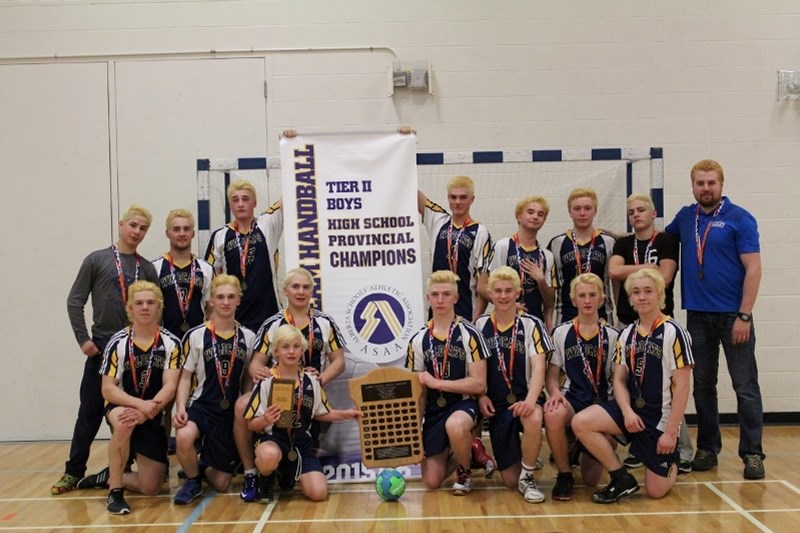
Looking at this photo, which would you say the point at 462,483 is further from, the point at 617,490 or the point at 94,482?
the point at 94,482

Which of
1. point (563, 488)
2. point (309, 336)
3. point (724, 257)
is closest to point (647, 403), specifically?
point (563, 488)

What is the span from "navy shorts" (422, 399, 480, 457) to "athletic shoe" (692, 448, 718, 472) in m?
1.75

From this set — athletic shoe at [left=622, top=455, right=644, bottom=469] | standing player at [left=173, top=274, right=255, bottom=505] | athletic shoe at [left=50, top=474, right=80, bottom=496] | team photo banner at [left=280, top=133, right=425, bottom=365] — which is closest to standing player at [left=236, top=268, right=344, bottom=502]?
standing player at [left=173, top=274, right=255, bottom=505]

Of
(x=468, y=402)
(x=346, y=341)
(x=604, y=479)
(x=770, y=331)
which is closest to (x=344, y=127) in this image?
(x=346, y=341)

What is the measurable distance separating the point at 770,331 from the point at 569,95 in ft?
9.82

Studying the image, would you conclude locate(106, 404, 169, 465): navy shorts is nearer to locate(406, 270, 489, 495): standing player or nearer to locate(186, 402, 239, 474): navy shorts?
locate(186, 402, 239, 474): navy shorts

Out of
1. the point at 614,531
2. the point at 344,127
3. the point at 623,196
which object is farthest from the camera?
the point at 344,127

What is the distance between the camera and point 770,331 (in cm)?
781

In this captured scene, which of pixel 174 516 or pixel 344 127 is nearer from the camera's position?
pixel 174 516

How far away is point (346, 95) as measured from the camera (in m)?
7.77

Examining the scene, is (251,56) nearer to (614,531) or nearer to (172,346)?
(172,346)

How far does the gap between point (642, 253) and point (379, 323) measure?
78.9 inches

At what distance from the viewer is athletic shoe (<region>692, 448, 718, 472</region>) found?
5.94 meters

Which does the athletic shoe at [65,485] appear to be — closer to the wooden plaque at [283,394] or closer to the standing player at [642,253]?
the wooden plaque at [283,394]
